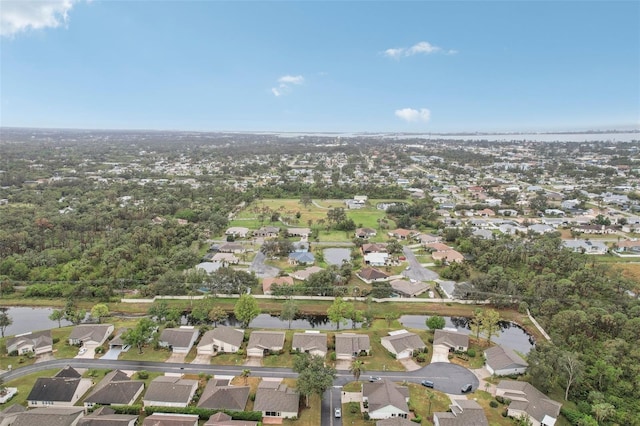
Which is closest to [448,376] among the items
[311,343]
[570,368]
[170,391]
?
[570,368]

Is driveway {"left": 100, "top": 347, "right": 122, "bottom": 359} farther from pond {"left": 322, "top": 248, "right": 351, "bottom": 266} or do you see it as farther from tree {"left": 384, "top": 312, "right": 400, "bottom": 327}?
pond {"left": 322, "top": 248, "right": 351, "bottom": 266}

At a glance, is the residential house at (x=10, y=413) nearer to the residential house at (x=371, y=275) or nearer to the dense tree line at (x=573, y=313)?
the residential house at (x=371, y=275)

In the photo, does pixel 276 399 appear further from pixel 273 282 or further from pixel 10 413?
pixel 273 282

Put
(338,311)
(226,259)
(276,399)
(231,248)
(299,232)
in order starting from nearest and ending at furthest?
(276,399) → (338,311) → (226,259) → (231,248) → (299,232)

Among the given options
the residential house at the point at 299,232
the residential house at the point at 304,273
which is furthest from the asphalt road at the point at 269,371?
the residential house at the point at 299,232

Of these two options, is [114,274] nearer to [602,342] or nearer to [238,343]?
[238,343]

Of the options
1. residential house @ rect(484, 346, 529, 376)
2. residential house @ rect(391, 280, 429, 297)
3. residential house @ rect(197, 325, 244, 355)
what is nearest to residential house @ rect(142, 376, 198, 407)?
residential house @ rect(197, 325, 244, 355)

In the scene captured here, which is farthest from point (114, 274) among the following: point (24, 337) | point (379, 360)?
point (379, 360)
